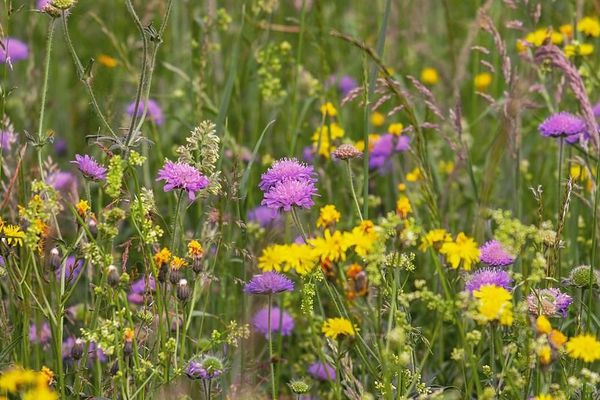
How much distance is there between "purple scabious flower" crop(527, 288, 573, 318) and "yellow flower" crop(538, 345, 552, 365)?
0.17 m

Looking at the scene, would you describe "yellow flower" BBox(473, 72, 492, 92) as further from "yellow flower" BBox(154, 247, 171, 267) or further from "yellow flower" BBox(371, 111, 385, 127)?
"yellow flower" BBox(154, 247, 171, 267)

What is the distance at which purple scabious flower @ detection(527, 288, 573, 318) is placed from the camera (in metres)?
1.59

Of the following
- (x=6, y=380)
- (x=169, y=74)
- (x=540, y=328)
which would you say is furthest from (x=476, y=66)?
(x=6, y=380)

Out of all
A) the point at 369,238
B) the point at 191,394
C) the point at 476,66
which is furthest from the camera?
the point at 476,66

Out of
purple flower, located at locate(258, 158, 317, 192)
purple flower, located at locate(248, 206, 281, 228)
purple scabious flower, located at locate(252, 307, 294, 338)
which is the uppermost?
purple flower, located at locate(258, 158, 317, 192)

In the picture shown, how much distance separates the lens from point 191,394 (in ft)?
5.66

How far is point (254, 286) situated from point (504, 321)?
1.63 feet

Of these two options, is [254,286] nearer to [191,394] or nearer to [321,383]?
[191,394]

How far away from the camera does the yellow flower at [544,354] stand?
1370mm

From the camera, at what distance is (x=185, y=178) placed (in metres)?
1.66

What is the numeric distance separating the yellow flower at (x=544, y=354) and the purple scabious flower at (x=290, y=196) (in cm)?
45

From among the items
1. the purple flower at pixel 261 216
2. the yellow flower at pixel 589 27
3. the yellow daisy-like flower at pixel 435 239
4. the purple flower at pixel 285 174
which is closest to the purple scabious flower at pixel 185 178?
the purple flower at pixel 285 174

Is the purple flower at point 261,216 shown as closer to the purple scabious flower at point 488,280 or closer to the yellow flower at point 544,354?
the purple scabious flower at point 488,280

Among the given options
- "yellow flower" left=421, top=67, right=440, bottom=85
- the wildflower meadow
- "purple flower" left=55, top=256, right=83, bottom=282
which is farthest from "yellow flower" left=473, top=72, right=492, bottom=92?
"purple flower" left=55, top=256, right=83, bottom=282
